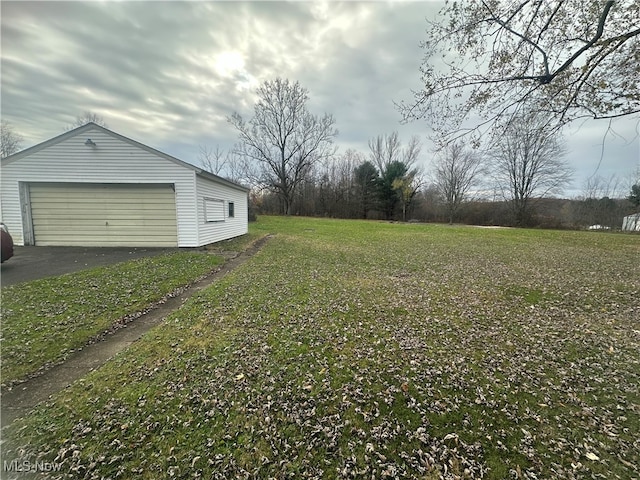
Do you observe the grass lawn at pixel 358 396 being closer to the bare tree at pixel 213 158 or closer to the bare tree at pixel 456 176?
the bare tree at pixel 456 176

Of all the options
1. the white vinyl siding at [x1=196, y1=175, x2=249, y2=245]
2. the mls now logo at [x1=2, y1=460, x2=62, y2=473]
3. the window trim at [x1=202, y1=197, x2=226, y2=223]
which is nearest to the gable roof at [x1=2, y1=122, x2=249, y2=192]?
the white vinyl siding at [x1=196, y1=175, x2=249, y2=245]

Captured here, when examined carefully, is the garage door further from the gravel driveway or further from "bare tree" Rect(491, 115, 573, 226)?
"bare tree" Rect(491, 115, 573, 226)

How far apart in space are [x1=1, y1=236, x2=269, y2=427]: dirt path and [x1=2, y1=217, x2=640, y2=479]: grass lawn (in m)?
0.21

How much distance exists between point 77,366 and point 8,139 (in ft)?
129

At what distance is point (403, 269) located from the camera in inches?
318

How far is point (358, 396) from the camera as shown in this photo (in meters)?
2.55

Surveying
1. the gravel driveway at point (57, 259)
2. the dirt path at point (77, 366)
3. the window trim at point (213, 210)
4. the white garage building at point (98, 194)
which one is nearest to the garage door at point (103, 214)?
the white garage building at point (98, 194)

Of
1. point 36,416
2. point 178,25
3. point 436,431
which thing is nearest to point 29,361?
point 36,416

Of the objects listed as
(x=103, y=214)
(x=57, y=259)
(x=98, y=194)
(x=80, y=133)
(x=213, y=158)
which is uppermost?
(x=213, y=158)

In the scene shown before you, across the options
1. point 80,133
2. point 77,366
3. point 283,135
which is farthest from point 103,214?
point 283,135

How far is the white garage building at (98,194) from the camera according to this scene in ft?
30.4

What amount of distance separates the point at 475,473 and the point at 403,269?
652cm

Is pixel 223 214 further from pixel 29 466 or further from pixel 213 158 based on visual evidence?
pixel 213 158

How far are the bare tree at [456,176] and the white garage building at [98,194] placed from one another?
31.6 m
